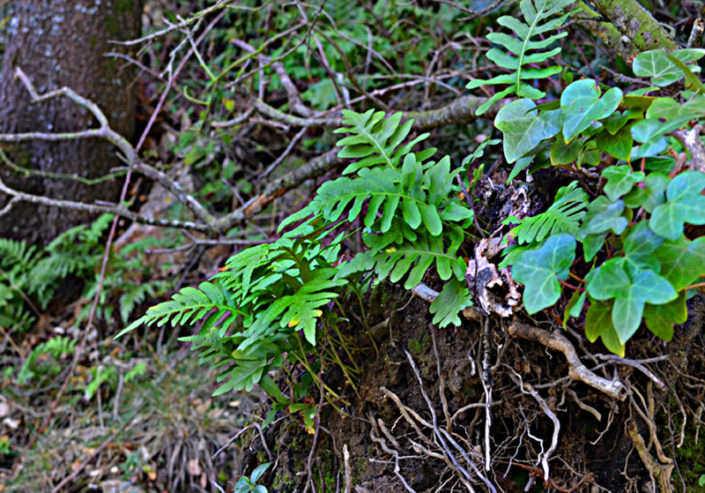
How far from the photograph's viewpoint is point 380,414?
1.58m

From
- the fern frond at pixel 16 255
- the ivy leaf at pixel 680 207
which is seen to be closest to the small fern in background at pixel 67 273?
the fern frond at pixel 16 255

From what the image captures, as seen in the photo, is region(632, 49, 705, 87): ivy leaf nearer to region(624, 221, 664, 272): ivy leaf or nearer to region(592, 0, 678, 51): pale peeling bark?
region(624, 221, 664, 272): ivy leaf

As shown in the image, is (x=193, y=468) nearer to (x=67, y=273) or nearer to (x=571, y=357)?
(x=67, y=273)

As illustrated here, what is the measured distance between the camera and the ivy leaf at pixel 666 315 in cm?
104

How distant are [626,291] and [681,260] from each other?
0.12 m

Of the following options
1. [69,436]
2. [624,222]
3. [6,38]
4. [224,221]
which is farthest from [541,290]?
[6,38]

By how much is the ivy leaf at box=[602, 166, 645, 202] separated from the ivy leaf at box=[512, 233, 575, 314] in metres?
0.12

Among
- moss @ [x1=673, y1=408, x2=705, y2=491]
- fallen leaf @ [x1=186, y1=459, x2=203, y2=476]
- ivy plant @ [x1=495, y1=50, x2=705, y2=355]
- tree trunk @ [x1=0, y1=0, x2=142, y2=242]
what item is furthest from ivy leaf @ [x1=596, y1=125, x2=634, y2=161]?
tree trunk @ [x1=0, y1=0, x2=142, y2=242]

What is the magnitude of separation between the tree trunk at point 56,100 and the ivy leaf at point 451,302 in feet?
12.9

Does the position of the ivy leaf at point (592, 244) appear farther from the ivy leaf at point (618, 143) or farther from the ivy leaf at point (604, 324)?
the ivy leaf at point (618, 143)

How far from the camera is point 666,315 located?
1.05 metres

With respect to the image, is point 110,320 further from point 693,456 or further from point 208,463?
point 693,456

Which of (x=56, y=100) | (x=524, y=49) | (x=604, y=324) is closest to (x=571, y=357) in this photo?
(x=604, y=324)

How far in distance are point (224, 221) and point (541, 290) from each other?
2397 mm
